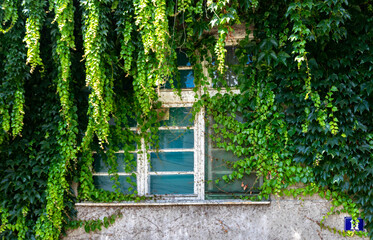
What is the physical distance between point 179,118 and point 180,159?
1.91ft

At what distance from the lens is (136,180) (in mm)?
4246

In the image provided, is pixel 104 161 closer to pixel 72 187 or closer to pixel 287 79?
pixel 72 187

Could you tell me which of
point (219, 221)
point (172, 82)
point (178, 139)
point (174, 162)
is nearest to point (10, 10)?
point (172, 82)

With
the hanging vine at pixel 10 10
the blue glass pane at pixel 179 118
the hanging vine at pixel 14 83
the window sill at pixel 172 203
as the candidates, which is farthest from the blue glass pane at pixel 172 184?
the hanging vine at pixel 10 10

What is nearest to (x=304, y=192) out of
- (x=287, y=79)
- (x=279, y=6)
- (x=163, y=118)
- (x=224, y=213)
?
(x=224, y=213)

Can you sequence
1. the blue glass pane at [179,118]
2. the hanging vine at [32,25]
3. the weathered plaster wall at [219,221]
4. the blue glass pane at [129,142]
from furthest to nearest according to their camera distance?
the blue glass pane at [179,118], the blue glass pane at [129,142], the weathered plaster wall at [219,221], the hanging vine at [32,25]

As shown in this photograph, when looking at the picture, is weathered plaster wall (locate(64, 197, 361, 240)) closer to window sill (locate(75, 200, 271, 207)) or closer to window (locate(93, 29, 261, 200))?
window sill (locate(75, 200, 271, 207))

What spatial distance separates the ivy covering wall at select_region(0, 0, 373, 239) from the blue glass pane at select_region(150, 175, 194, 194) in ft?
1.05

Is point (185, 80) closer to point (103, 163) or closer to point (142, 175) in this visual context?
point (142, 175)

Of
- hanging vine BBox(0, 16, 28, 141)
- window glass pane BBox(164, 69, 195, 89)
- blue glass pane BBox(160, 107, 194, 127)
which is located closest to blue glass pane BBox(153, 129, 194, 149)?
blue glass pane BBox(160, 107, 194, 127)

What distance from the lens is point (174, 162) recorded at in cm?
426

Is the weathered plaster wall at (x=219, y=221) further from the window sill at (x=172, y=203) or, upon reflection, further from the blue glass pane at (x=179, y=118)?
the blue glass pane at (x=179, y=118)

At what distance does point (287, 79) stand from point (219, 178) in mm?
1591

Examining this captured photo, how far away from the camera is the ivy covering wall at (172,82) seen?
3.44 meters
